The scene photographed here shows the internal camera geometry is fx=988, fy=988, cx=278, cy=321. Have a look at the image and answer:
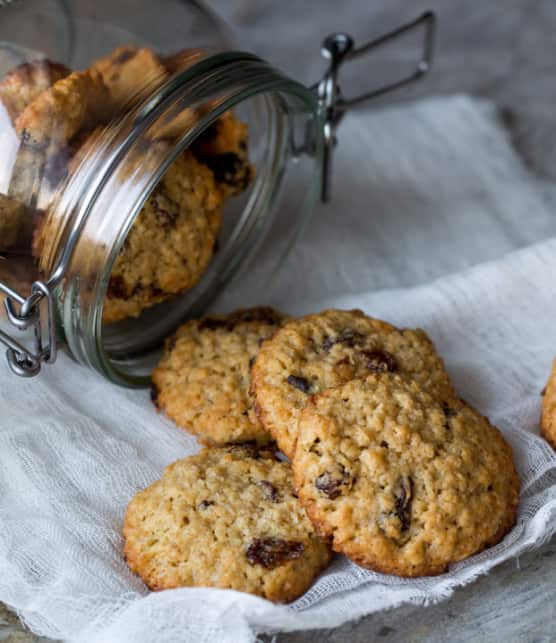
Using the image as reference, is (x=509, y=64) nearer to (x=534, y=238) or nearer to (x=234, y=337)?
(x=534, y=238)

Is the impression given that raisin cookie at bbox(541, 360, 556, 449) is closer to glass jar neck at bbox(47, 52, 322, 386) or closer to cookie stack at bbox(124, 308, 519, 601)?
cookie stack at bbox(124, 308, 519, 601)

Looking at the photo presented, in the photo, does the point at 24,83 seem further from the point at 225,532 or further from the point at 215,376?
the point at 225,532

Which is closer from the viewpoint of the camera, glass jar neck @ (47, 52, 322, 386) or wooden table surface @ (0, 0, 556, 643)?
glass jar neck @ (47, 52, 322, 386)

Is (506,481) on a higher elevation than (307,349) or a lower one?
lower

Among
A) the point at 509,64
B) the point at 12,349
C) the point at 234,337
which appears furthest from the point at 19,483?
the point at 509,64

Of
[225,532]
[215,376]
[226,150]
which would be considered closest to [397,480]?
[225,532]

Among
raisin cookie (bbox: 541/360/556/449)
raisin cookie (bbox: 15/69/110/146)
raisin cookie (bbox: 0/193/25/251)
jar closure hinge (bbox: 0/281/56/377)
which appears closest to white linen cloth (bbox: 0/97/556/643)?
raisin cookie (bbox: 541/360/556/449)
